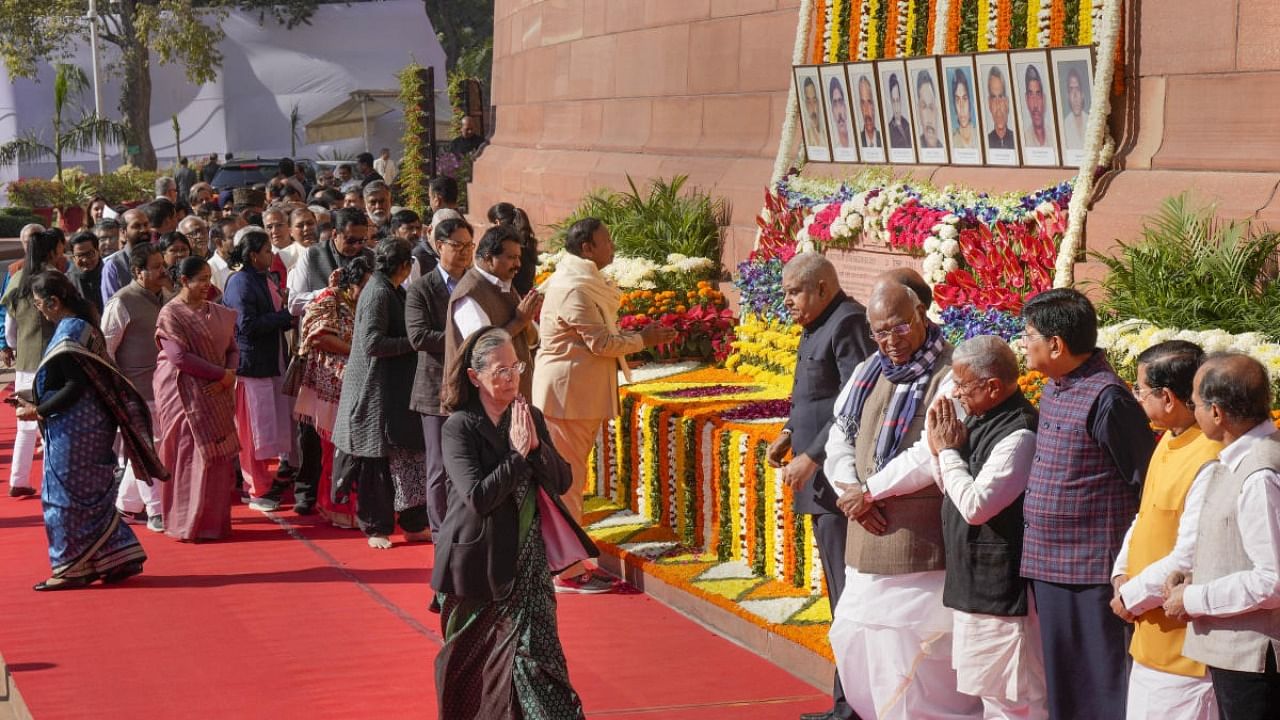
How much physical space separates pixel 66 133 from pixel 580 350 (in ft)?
126

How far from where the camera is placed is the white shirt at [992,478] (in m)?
5.62

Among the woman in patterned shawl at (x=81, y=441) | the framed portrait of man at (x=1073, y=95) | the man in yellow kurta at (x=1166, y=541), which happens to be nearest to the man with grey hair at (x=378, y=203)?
the woman in patterned shawl at (x=81, y=441)

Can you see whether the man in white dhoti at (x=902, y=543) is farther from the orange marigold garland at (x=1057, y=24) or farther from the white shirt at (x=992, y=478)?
the orange marigold garland at (x=1057, y=24)

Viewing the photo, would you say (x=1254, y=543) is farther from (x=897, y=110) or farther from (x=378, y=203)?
(x=378, y=203)

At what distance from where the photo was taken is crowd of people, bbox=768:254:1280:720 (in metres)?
4.80

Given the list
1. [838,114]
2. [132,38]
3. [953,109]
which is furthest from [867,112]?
[132,38]

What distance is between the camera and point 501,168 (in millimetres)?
19766

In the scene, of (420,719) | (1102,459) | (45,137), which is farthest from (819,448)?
(45,137)

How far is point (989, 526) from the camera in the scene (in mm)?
5766

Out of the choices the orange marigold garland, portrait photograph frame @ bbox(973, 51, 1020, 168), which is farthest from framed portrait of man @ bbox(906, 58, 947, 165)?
the orange marigold garland

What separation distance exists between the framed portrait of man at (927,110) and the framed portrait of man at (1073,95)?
3.93 ft

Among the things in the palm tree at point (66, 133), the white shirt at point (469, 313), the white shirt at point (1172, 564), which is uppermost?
the palm tree at point (66, 133)

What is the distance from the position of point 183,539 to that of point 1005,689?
6254 millimetres

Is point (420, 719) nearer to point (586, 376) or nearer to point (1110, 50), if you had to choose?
point (586, 376)
